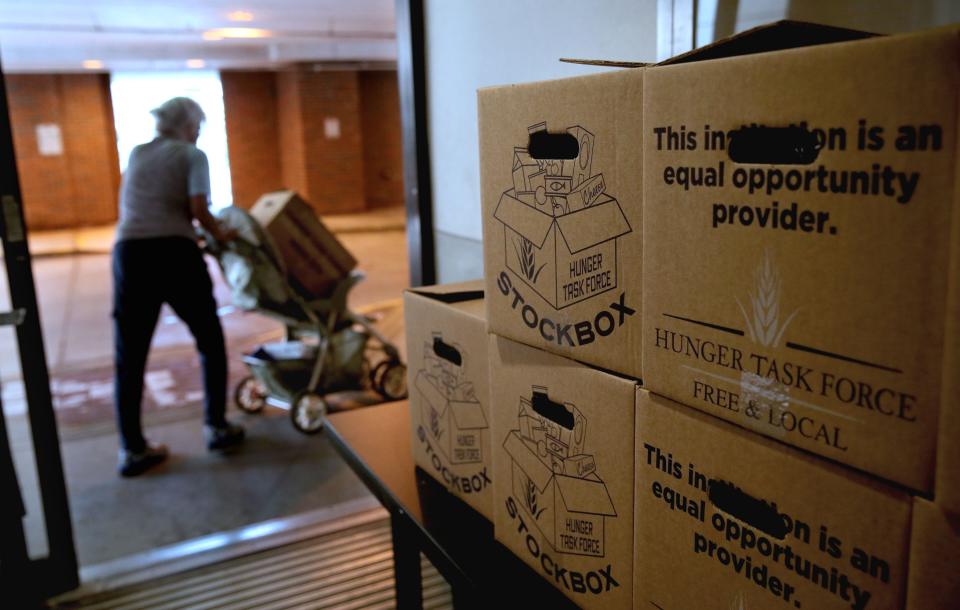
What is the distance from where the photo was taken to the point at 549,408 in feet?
3.38

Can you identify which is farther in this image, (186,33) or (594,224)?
(186,33)

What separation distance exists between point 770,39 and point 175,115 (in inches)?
121

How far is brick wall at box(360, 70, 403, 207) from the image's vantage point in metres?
13.5

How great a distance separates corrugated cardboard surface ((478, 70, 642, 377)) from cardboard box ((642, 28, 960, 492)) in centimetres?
4

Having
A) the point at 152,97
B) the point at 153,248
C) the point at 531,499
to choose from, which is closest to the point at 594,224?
the point at 531,499

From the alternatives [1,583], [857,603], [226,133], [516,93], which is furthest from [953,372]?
[226,133]

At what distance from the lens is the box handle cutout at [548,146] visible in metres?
0.95

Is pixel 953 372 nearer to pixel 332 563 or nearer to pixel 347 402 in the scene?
pixel 332 563

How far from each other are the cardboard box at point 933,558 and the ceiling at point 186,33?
7032 millimetres

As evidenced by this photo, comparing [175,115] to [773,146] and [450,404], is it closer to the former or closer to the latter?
[450,404]

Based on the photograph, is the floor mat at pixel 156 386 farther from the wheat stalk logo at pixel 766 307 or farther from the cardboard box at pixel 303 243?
the wheat stalk logo at pixel 766 307

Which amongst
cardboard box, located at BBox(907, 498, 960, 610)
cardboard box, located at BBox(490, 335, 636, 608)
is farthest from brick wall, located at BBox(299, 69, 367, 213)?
cardboard box, located at BBox(907, 498, 960, 610)

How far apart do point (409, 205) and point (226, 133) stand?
12.0 meters

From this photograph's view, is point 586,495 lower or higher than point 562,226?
lower
